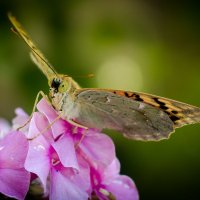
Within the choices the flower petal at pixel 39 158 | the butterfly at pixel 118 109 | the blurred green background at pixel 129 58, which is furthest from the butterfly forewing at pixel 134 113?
the blurred green background at pixel 129 58

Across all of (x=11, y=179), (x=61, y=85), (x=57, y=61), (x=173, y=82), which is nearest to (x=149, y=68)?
(x=173, y=82)

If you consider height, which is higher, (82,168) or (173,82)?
(82,168)

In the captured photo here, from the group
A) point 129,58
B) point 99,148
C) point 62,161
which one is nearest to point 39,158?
point 62,161

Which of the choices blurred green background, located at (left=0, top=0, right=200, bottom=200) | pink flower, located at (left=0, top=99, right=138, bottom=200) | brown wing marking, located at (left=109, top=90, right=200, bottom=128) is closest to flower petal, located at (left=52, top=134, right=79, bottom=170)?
pink flower, located at (left=0, top=99, right=138, bottom=200)

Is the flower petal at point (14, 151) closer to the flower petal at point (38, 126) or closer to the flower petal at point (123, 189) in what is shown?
the flower petal at point (38, 126)

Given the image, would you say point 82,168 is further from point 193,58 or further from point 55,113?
point 193,58

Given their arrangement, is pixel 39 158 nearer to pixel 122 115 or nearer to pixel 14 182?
pixel 14 182
